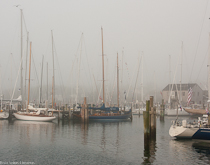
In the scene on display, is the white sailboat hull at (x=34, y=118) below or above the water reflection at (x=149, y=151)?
above

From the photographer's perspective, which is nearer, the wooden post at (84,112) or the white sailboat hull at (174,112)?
the wooden post at (84,112)

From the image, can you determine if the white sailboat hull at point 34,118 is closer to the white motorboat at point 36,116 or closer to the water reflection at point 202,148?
the white motorboat at point 36,116

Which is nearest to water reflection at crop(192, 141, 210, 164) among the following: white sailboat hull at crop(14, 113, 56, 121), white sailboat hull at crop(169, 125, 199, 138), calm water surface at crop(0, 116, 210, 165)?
calm water surface at crop(0, 116, 210, 165)

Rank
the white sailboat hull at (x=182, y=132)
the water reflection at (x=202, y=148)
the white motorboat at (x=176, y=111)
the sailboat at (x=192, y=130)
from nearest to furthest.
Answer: the water reflection at (x=202, y=148), the sailboat at (x=192, y=130), the white sailboat hull at (x=182, y=132), the white motorboat at (x=176, y=111)

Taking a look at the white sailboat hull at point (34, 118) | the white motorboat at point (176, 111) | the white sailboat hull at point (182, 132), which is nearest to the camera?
the white sailboat hull at point (182, 132)

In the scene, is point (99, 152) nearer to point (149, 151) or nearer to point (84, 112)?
point (149, 151)

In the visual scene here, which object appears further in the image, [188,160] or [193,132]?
[193,132]

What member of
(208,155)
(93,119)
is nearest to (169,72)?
(93,119)

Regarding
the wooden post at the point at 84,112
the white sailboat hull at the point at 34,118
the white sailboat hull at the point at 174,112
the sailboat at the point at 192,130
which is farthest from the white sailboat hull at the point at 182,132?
the white sailboat hull at the point at 174,112

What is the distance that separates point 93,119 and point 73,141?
95.9ft

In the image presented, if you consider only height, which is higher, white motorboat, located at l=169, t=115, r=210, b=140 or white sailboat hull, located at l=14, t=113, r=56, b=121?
white motorboat, located at l=169, t=115, r=210, b=140

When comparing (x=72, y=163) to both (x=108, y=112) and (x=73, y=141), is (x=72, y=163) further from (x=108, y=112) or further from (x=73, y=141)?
(x=108, y=112)

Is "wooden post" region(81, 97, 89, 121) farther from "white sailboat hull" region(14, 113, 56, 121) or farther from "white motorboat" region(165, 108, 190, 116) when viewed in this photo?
"white motorboat" region(165, 108, 190, 116)

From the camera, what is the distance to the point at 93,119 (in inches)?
2352
